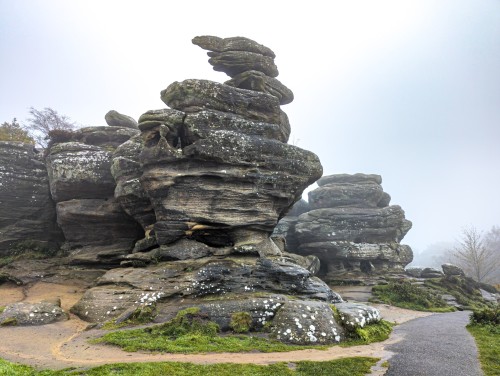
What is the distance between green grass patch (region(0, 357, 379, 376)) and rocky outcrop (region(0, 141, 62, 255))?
84.5 ft

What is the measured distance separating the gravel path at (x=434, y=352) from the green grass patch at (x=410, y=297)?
11.5 metres

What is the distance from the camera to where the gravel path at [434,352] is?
476 inches

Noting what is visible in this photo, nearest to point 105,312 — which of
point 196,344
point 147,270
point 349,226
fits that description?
point 147,270

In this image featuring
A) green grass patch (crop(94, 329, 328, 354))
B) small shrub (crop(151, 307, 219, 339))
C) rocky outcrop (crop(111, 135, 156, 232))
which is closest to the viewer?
green grass patch (crop(94, 329, 328, 354))

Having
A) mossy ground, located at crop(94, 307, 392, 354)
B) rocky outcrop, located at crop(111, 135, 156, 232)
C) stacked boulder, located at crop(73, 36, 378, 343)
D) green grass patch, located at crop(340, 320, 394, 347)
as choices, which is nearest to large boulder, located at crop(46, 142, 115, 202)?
rocky outcrop, located at crop(111, 135, 156, 232)

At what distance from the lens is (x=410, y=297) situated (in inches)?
1328

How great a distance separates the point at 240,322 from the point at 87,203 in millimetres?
23185

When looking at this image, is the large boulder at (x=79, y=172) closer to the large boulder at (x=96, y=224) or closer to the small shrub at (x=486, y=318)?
the large boulder at (x=96, y=224)

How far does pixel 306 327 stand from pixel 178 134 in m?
19.9

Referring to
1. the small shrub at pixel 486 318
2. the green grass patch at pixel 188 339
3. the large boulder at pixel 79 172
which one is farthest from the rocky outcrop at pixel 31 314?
the small shrub at pixel 486 318

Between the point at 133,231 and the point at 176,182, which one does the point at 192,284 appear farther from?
the point at 133,231

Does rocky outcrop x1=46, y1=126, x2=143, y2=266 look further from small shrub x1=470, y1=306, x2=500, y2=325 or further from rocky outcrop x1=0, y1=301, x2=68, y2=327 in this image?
small shrub x1=470, y1=306, x2=500, y2=325

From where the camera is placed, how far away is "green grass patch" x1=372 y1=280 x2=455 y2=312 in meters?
32.0

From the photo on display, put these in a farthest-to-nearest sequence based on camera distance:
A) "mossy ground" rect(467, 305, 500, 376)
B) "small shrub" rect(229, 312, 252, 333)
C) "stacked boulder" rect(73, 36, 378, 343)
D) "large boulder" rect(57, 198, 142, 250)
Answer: "large boulder" rect(57, 198, 142, 250) → "stacked boulder" rect(73, 36, 378, 343) → "small shrub" rect(229, 312, 252, 333) → "mossy ground" rect(467, 305, 500, 376)
